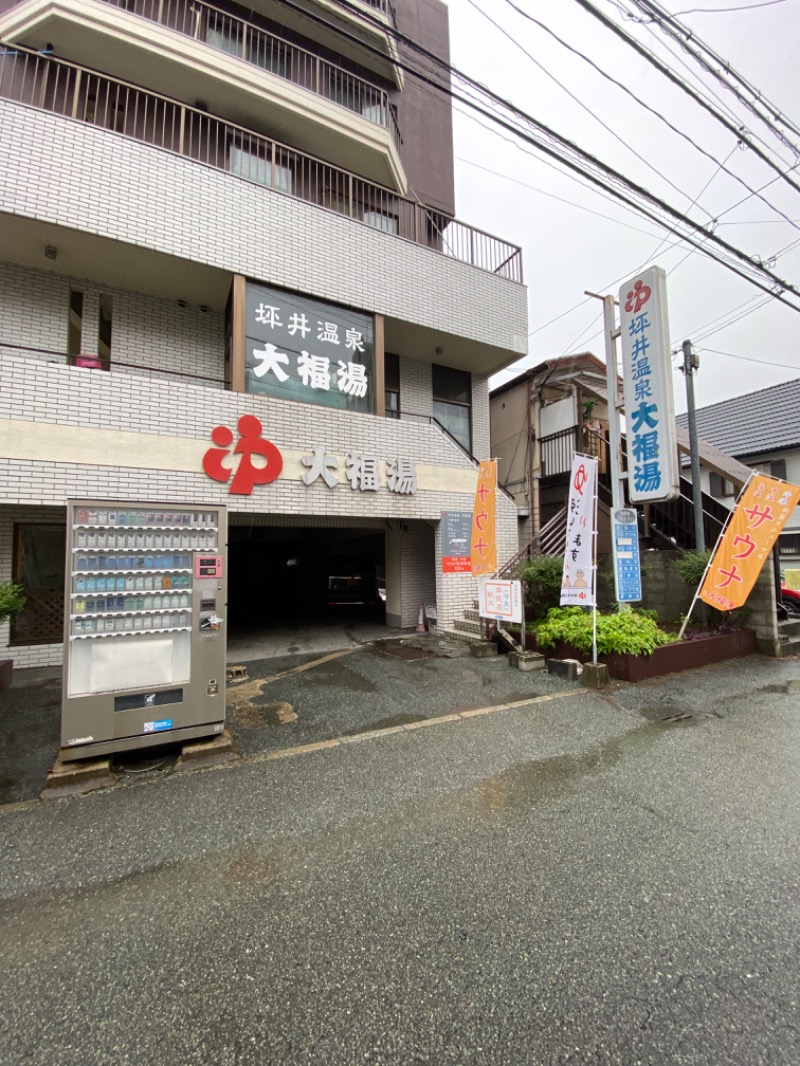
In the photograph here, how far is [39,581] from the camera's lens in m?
6.96

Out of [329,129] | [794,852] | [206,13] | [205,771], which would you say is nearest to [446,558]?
[205,771]

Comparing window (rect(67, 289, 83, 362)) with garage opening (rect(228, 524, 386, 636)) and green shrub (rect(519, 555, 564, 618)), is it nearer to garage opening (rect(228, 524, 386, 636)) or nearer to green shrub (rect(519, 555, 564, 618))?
garage opening (rect(228, 524, 386, 636))

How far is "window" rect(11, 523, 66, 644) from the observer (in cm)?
680

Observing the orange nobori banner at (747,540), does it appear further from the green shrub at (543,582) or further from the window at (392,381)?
the window at (392,381)

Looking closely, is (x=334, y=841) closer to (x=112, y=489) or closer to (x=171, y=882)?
(x=171, y=882)

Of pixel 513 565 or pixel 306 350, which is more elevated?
pixel 306 350

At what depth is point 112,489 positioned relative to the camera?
615 centimetres

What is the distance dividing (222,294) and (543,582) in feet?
24.1

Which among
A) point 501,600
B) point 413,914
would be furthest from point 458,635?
point 413,914

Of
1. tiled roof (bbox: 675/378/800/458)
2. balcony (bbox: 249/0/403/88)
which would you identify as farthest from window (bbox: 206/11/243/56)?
tiled roof (bbox: 675/378/800/458)

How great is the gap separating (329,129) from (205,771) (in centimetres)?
1107

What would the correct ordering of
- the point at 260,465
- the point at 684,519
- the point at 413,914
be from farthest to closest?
1. the point at 684,519
2. the point at 260,465
3. the point at 413,914

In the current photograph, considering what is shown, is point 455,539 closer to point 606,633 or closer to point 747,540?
point 606,633

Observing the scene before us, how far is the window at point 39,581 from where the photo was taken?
680 centimetres
